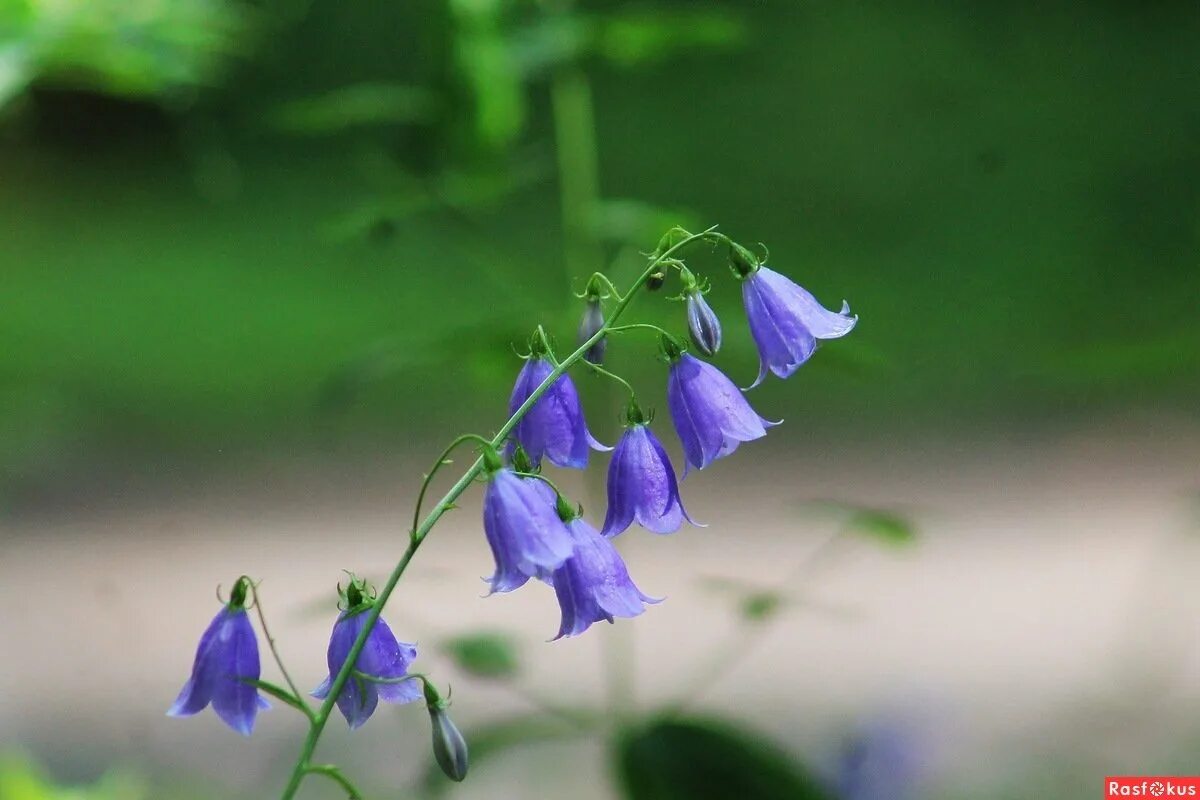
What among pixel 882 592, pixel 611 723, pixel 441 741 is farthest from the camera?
pixel 882 592

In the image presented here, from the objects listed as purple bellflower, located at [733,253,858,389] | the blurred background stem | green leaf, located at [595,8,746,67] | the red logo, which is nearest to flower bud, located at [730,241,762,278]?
purple bellflower, located at [733,253,858,389]

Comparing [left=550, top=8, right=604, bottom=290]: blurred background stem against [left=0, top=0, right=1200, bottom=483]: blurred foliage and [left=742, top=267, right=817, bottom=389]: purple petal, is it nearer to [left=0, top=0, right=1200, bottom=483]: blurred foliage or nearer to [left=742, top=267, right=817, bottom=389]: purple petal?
[left=742, top=267, right=817, bottom=389]: purple petal

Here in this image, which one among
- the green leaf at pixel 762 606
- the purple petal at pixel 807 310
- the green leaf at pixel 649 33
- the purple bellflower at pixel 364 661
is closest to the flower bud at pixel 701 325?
the purple petal at pixel 807 310

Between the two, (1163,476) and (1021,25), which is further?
(1021,25)

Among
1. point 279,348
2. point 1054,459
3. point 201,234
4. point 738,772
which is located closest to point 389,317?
point 279,348

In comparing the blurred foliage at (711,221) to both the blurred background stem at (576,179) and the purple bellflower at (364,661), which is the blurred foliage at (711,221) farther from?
the purple bellflower at (364,661)

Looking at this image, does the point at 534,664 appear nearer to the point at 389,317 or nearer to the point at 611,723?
the point at 611,723

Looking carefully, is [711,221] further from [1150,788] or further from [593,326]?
[593,326]
